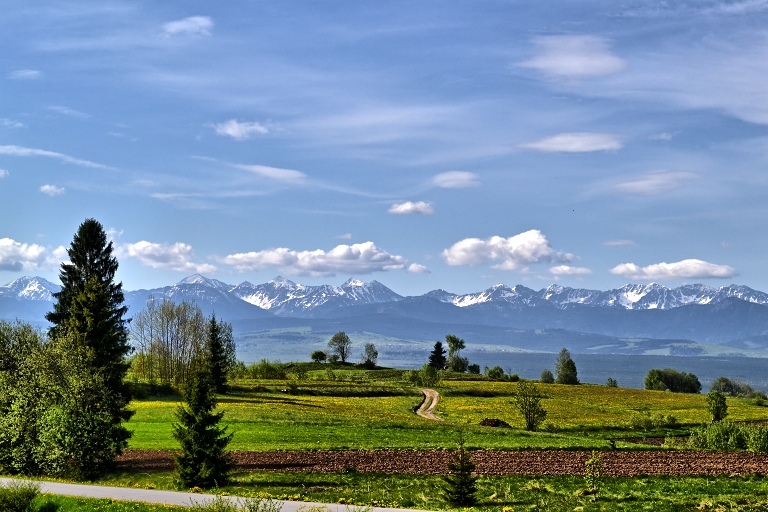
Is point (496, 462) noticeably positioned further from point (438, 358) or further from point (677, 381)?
point (677, 381)

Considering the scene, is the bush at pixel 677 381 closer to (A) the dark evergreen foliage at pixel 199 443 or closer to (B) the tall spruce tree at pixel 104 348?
(B) the tall spruce tree at pixel 104 348

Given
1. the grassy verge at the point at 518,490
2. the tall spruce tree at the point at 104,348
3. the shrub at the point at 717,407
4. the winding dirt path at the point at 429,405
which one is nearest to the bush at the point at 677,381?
the winding dirt path at the point at 429,405

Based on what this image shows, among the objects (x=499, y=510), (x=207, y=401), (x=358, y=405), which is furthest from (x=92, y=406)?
(x=358, y=405)

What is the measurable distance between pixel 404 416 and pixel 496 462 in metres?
32.0

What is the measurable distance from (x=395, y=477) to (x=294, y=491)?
18.3 ft

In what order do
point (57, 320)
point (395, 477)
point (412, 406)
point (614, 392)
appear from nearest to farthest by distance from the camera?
point (395, 477), point (57, 320), point (412, 406), point (614, 392)

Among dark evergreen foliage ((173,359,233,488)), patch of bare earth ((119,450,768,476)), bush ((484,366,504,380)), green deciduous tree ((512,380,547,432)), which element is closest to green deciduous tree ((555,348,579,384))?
bush ((484,366,504,380))

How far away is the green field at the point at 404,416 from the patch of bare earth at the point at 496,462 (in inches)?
147

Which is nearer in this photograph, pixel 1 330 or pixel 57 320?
pixel 1 330

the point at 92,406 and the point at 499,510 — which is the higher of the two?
the point at 92,406

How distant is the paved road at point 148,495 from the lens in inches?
975

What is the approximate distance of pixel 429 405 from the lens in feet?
295

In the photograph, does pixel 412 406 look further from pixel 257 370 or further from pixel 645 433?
pixel 257 370

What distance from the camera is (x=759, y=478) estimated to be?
111ft
